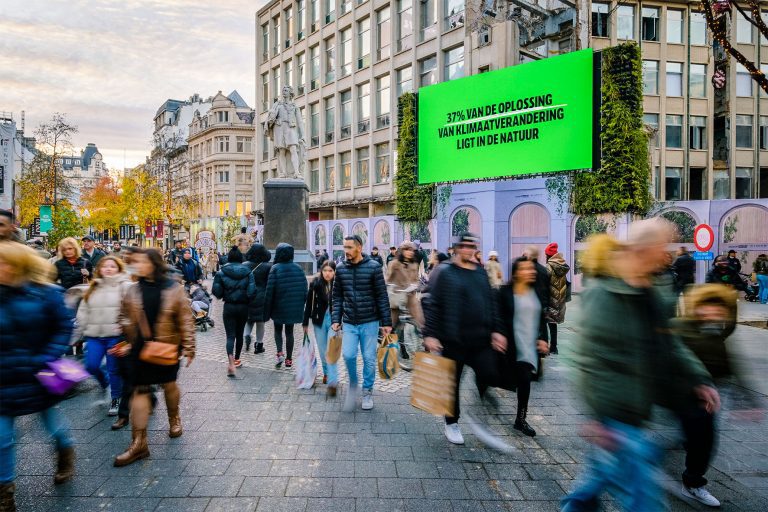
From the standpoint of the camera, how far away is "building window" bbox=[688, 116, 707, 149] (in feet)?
114

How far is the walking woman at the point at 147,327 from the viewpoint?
4.52 m

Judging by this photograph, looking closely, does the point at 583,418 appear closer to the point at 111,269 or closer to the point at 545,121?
the point at 111,269

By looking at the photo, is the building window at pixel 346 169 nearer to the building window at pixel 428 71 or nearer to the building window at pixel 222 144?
the building window at pixel 428 71

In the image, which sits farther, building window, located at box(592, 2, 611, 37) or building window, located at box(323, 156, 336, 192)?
building window, located at box(323, 156, 336, 192)

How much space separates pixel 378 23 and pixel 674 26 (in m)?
19.1

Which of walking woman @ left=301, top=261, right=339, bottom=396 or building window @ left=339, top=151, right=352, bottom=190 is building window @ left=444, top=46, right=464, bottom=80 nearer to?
building window @ left=339, top=151, right=352, bottom=190

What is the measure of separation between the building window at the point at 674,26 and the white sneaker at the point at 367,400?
36.3 m

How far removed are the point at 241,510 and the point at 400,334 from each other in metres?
6.21

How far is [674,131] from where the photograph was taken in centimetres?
3450

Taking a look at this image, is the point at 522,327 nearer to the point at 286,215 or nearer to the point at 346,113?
the point at 286,215

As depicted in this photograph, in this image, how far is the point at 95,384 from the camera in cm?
723

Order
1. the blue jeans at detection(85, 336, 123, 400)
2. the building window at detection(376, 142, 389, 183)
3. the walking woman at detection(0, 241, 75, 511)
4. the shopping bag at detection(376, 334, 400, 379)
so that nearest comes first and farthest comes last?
the walking woman at detection(0, 241, 75, 511) < the blue jeans at detection(85, 336, 123, 400) < the shopping bag at detection(376, 334, 400, 379) < the building window at detection(376, 142, 389, 183)

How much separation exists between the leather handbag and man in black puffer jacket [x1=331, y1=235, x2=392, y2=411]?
6.79ft

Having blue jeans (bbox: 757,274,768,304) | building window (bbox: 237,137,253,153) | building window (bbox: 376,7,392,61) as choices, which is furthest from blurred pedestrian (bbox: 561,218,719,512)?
building window (bbox: 237,137,253,153)
